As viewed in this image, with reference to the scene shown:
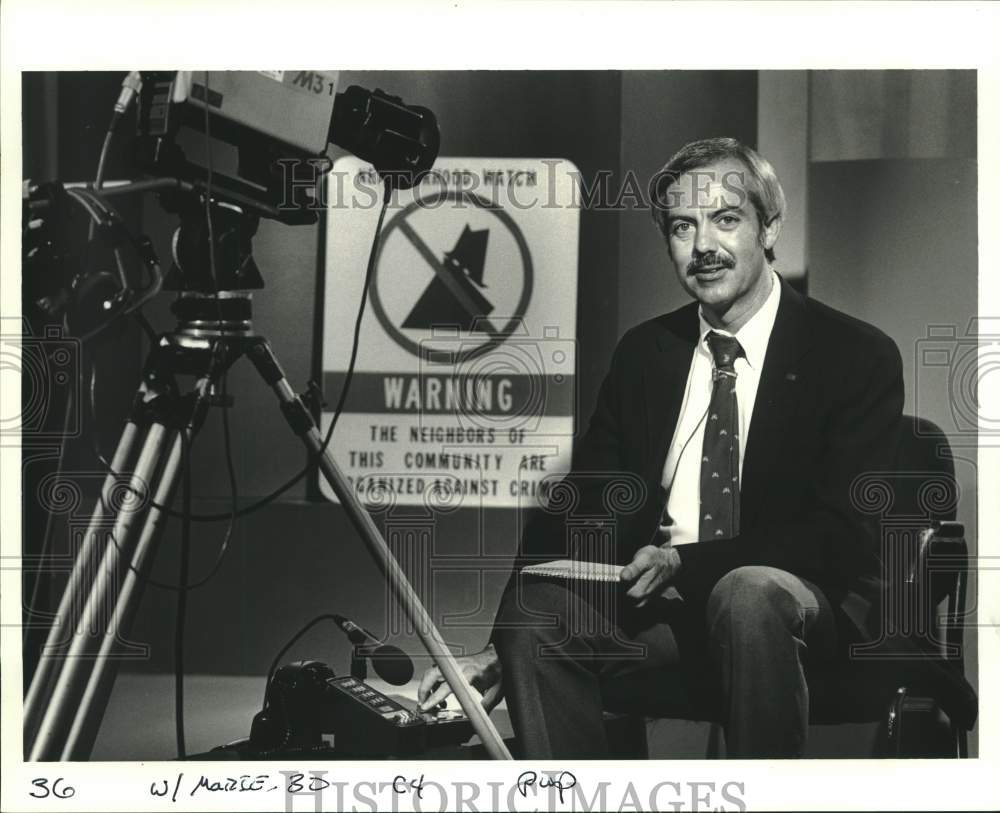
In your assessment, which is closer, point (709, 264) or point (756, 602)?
point (756, 602)

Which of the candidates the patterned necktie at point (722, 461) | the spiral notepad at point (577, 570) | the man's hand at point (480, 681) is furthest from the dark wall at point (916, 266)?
the man's hand at point (480, 681)

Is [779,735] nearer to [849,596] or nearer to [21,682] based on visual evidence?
[849,596]

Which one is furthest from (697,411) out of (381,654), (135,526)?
(135,526)

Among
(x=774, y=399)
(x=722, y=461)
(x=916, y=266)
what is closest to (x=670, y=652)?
(x=722, y=461)

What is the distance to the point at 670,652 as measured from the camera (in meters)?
2.42

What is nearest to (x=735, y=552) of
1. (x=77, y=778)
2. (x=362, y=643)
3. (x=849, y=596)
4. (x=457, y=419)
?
(x=849, y=596)

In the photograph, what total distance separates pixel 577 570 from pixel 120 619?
0.91m

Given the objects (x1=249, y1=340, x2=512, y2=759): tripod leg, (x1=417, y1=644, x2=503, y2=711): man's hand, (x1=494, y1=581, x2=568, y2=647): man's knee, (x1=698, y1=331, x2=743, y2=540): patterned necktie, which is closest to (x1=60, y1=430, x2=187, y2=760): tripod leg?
(x1=249, y1=340, x2=512, y2=759): tripod leg

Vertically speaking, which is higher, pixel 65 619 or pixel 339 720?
pixel 65 619

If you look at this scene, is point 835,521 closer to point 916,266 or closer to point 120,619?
point 916,266

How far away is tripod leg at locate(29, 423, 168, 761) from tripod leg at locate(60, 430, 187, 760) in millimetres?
17

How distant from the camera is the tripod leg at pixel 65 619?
246 cm

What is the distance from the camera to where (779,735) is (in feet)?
7.93

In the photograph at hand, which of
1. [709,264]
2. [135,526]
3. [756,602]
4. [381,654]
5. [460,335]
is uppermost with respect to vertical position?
[709,264]
